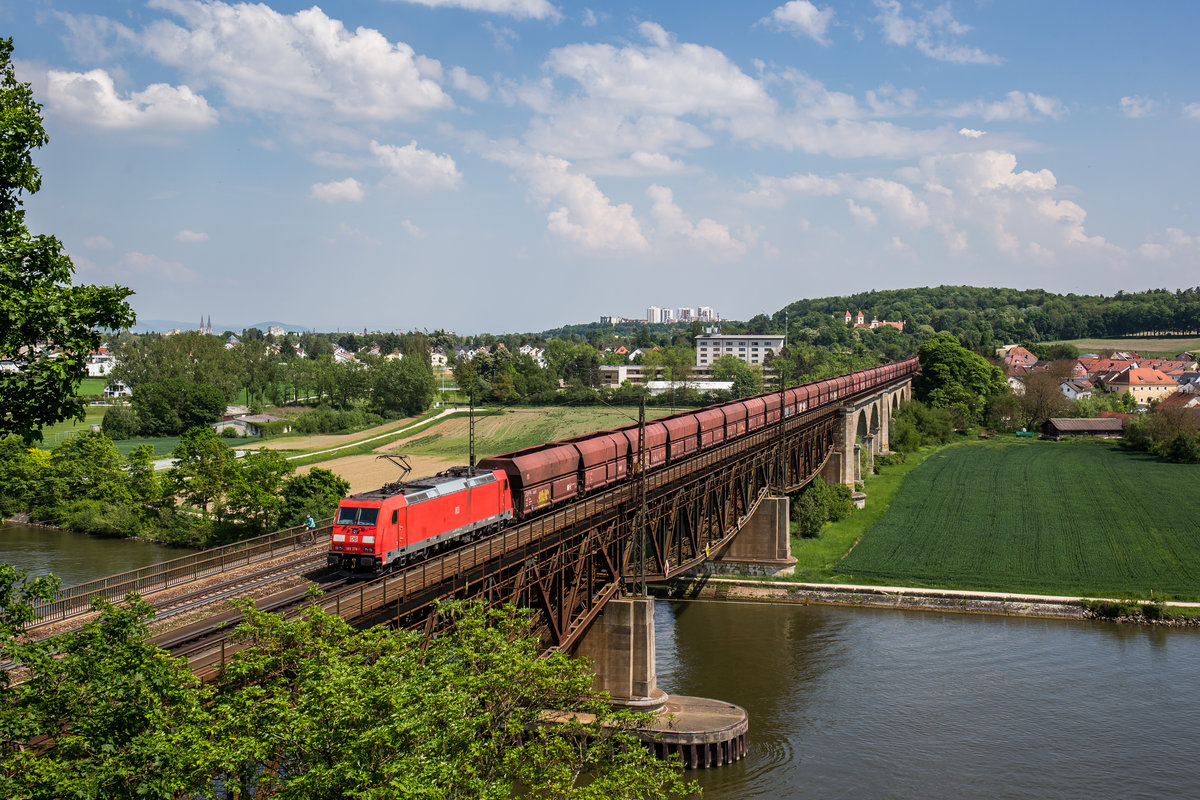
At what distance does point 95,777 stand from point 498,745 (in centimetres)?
804

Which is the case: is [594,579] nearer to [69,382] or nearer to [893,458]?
[69,382]

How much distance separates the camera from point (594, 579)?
1430 inches

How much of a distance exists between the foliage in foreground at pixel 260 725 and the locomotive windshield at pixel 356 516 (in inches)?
366

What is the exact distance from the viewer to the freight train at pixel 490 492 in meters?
28.5

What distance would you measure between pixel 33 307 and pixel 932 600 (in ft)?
169

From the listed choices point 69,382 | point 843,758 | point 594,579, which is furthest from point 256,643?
point 843,758

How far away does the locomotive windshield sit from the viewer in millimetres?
28297

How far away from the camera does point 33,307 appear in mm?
14695

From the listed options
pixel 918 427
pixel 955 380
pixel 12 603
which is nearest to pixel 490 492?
pixel 12 603

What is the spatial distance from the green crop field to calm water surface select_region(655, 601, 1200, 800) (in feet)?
18.8

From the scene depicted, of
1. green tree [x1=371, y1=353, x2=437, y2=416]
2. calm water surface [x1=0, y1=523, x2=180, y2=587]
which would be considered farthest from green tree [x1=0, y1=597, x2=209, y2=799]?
green tree [x1=371, y1=353, x2=437, y2=416]

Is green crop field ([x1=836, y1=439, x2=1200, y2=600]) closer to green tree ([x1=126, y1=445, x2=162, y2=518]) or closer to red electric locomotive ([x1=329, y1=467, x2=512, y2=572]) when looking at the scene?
red electric locomotive ([x1=329, y1=467, x2=512, y2=572])

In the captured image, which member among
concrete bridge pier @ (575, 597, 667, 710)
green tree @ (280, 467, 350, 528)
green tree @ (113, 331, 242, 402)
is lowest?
concrete bridge pier @ (575, 597, 667, 710)

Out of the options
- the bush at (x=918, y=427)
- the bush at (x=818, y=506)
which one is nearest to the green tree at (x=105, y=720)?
the bush at (x=818, y=506)
